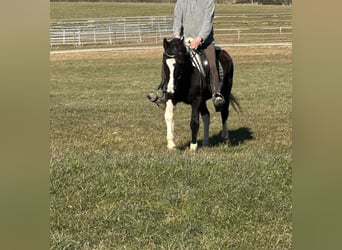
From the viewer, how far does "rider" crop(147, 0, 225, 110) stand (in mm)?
7102

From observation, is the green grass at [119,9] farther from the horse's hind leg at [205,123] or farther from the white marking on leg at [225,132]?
the horse's hind leg at [205,123]

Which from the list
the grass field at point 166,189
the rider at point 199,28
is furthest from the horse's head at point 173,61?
the grass field at point 166,189

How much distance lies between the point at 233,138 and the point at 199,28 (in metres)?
2.47

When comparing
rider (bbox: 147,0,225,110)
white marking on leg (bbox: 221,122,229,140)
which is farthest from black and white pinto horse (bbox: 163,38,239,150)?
white marking on leg (bbox: 221,122,229,140)

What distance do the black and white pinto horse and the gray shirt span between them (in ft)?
1.10

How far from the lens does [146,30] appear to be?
50.1 m

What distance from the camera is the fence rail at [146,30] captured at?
4609cm

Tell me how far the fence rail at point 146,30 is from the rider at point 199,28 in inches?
1506

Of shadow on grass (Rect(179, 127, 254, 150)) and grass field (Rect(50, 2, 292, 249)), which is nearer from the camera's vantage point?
grass field (Rect(50, 2, 292, 249))

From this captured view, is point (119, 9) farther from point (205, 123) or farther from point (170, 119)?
point (170, 119)

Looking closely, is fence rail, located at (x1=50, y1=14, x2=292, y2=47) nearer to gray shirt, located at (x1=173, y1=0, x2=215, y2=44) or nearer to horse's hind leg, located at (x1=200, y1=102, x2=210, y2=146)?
horse's hind leg, located at (x1=200, y1=102, x2=210, y2=146)
